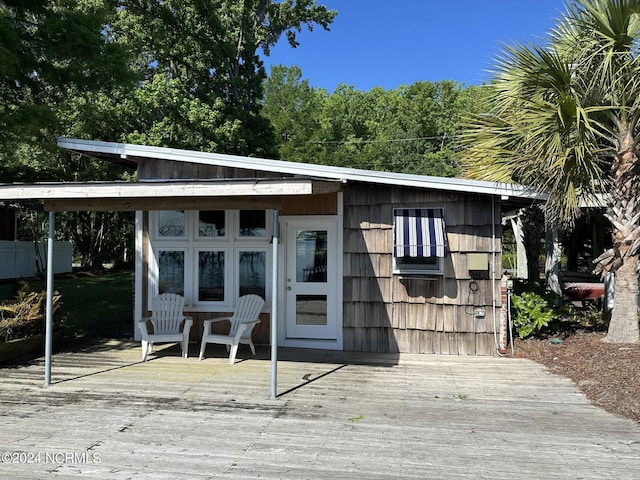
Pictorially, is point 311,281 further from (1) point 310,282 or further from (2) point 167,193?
(2) point 167,193

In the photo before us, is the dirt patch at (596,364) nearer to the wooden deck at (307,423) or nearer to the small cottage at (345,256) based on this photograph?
the wooden deck at (307,423)

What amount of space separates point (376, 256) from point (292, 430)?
3.57m

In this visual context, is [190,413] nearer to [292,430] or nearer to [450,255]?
[292,430]

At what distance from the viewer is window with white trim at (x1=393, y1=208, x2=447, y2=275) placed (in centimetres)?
685

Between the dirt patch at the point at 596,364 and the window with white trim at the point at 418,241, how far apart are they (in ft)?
6.18

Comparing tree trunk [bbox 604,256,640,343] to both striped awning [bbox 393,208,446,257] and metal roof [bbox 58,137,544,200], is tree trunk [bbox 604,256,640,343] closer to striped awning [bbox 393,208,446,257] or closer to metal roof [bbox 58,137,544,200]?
metal roof [bbox 58,137,544,200]

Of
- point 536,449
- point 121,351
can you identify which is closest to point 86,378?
point 121,351

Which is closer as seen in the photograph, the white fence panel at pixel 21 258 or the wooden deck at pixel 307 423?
the wooden deck at pixel 307 423

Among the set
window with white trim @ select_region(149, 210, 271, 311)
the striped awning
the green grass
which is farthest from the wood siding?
the green grass

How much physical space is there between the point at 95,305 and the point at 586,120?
10796 millimetres

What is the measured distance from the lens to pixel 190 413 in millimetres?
4621

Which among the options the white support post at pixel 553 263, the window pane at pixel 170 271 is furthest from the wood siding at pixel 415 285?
the white support post at pixel 553 263

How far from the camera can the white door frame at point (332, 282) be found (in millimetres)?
7398

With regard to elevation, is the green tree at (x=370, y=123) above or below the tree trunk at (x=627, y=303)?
above
